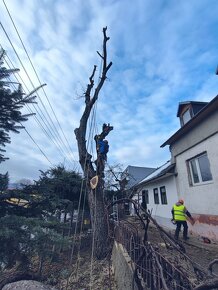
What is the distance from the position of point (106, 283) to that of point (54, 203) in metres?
2.31

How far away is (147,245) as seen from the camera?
8.29 ft

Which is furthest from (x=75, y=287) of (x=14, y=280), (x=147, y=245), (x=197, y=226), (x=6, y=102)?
(x=197, y=226)

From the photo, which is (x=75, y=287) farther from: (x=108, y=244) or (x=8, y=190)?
(x=8, y=190)

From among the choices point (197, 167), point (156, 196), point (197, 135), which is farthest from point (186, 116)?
point (156, 196)

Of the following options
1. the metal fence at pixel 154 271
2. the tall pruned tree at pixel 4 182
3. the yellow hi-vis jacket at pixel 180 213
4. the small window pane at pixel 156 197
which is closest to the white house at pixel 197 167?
the yellow hi-vis jacket at pixel 180 213

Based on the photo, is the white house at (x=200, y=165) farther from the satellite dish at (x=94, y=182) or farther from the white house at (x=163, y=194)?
the satellite dish at (x=94, y=182)

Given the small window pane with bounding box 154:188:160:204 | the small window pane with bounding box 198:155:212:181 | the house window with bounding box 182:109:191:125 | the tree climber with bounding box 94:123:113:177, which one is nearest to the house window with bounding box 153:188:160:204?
the small window pane with bounding box 154:188:160:204

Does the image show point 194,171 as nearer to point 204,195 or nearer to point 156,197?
point 204,195

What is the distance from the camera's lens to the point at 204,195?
291 inches

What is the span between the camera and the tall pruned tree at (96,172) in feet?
17.4

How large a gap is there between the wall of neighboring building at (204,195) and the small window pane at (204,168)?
25 centimetres

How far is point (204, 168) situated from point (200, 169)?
292mm

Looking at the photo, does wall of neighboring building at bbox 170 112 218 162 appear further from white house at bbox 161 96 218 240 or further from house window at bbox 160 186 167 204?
house window at bbox 160 186 167 204

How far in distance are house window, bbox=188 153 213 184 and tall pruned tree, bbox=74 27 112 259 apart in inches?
179
